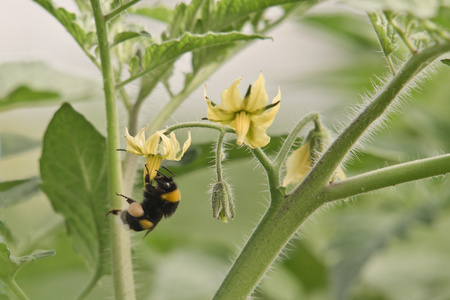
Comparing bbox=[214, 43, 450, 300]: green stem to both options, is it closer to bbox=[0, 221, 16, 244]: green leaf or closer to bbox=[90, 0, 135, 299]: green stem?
bbox=[90, 0, 135, 299]: green stem

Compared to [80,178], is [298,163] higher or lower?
higher

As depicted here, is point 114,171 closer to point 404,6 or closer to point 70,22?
point 70,22

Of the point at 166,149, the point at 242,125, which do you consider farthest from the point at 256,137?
the point at 166,149

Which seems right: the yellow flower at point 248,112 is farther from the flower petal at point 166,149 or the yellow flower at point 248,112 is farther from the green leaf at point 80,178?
the green leaf at point 80,178

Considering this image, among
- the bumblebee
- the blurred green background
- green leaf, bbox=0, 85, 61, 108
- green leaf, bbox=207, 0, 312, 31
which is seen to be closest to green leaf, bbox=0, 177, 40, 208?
the blurred green background

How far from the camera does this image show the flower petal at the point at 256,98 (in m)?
0.76

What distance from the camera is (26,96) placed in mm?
1258

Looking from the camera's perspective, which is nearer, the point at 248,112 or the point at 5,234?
the point at 248,112

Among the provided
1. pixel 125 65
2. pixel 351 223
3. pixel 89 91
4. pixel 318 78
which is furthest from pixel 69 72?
pixel 318 78

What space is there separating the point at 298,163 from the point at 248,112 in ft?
0.62

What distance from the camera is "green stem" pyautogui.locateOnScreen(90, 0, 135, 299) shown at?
841 mm

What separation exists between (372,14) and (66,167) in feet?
1.83

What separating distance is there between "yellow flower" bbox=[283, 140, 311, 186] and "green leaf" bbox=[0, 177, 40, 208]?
0.47 meters

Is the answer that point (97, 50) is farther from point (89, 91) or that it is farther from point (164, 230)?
point (164, 230)
